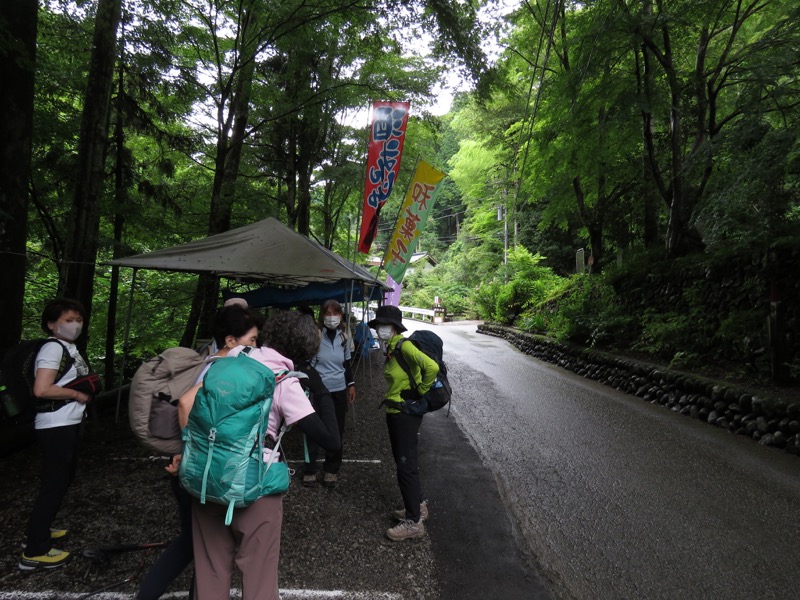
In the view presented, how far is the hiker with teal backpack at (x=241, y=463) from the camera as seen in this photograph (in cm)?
171

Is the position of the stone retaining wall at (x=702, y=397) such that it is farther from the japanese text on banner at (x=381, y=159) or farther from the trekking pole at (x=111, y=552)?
the trekking pole at (x=111, y=552)

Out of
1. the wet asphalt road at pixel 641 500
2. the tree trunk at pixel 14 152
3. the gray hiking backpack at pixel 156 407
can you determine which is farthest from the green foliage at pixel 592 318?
the tree trunk at pixel 14 152

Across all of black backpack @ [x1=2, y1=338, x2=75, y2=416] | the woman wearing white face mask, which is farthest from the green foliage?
black backpack @ [x1=2, y1=338, x2=75, y2=416]

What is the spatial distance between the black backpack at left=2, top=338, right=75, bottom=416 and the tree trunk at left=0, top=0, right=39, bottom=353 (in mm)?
2461

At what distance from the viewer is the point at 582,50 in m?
9.40

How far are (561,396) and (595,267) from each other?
748cm

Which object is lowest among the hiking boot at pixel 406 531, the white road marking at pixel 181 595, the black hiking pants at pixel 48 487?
the white road marking at pixel 181 595

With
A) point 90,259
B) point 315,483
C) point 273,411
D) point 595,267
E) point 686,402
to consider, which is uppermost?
point 595,267

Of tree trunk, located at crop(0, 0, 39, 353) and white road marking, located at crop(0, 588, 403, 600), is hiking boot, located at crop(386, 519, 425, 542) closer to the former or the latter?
white road marking, located at crop(0, 588, 403, 600)

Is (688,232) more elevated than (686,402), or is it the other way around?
(688,232)

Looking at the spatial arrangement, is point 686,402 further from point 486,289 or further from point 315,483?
point 486,289

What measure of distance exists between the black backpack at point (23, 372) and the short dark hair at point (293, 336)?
1.36 m

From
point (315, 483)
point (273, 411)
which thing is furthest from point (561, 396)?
point (273, 411)

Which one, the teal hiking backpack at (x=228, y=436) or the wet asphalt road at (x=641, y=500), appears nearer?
the teal hiking backpack at (x=228, y=436)
